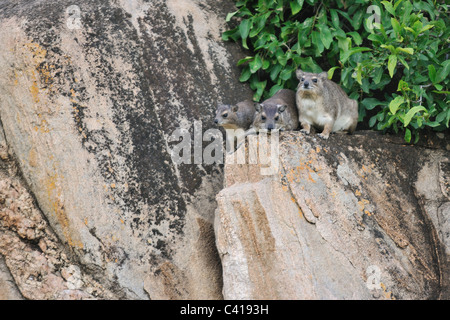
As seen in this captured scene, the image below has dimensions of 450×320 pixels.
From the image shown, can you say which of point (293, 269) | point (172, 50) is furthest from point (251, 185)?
point (172, 50)

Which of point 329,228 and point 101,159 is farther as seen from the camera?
point 101,159

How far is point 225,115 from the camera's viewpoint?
7.47m

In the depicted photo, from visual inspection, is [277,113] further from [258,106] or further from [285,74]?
[285,74]

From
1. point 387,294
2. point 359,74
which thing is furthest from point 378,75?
point 387,294

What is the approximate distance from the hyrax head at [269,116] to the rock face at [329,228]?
1.95 ft

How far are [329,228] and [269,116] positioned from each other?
1.81 metres

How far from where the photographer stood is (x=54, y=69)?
7.22 m

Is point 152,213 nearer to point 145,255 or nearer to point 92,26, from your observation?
point 145,255

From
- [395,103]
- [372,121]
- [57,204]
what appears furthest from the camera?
[372,121]

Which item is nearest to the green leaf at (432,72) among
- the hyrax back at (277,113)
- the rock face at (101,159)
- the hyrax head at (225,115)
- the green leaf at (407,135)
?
the green leaf at (407,135)

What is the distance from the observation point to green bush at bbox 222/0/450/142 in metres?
7.16

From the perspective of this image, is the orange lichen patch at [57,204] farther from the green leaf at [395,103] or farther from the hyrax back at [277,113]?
the green leaf at [395,103]

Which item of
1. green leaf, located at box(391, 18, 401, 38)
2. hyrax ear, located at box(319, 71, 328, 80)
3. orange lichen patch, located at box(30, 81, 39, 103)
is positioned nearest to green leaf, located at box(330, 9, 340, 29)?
hyrax ear, located at box(319, 71, 328, 80)

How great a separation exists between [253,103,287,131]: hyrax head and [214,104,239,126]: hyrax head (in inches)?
12.2
